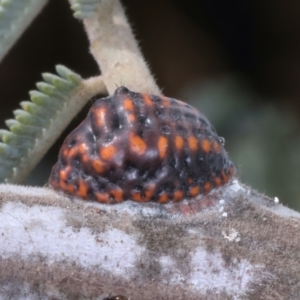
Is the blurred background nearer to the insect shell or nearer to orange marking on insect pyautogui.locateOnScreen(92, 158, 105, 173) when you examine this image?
the insect shell

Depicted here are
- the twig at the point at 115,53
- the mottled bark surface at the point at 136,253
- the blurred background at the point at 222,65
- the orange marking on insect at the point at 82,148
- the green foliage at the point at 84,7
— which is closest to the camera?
the mottled bark surface at the point at 136,253

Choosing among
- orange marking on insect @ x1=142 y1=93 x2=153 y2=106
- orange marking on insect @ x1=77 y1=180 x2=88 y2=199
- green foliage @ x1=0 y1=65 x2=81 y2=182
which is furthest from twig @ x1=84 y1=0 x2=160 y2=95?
orange marking on insect @ x1=77 y1=180 x2=88 y2=199

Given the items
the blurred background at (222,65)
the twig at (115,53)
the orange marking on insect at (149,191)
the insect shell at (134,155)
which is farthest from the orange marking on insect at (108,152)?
the blurred background at (222,65)

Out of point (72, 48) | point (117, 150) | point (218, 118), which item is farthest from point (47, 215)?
point (72, 48)

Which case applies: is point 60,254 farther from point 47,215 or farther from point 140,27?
point 140,27

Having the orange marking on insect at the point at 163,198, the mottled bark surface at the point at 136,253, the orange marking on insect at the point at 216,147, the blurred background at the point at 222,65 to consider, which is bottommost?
the mottled bark surface at the point at 136,253

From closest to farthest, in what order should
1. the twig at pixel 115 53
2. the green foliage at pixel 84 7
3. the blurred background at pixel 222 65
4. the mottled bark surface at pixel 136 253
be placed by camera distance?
the mottled bark surface at pixel 136 253
the green foliage at pixel 84 7
the twig at pixel 115 53
the blurred background at pixel 222 65

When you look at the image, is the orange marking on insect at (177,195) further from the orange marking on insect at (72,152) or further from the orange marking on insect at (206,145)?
the orange marking on insect at (72,152)

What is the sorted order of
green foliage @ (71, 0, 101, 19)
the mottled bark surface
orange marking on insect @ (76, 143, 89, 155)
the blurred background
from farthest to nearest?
1. the blurred background
2. green foliage @ (71, 0, 101, 19)
3. orange marking on insect @ (76, 143, 89, 155)
4. the mottled bark surface

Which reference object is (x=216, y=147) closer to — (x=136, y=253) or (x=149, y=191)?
(x=149, y=191)
